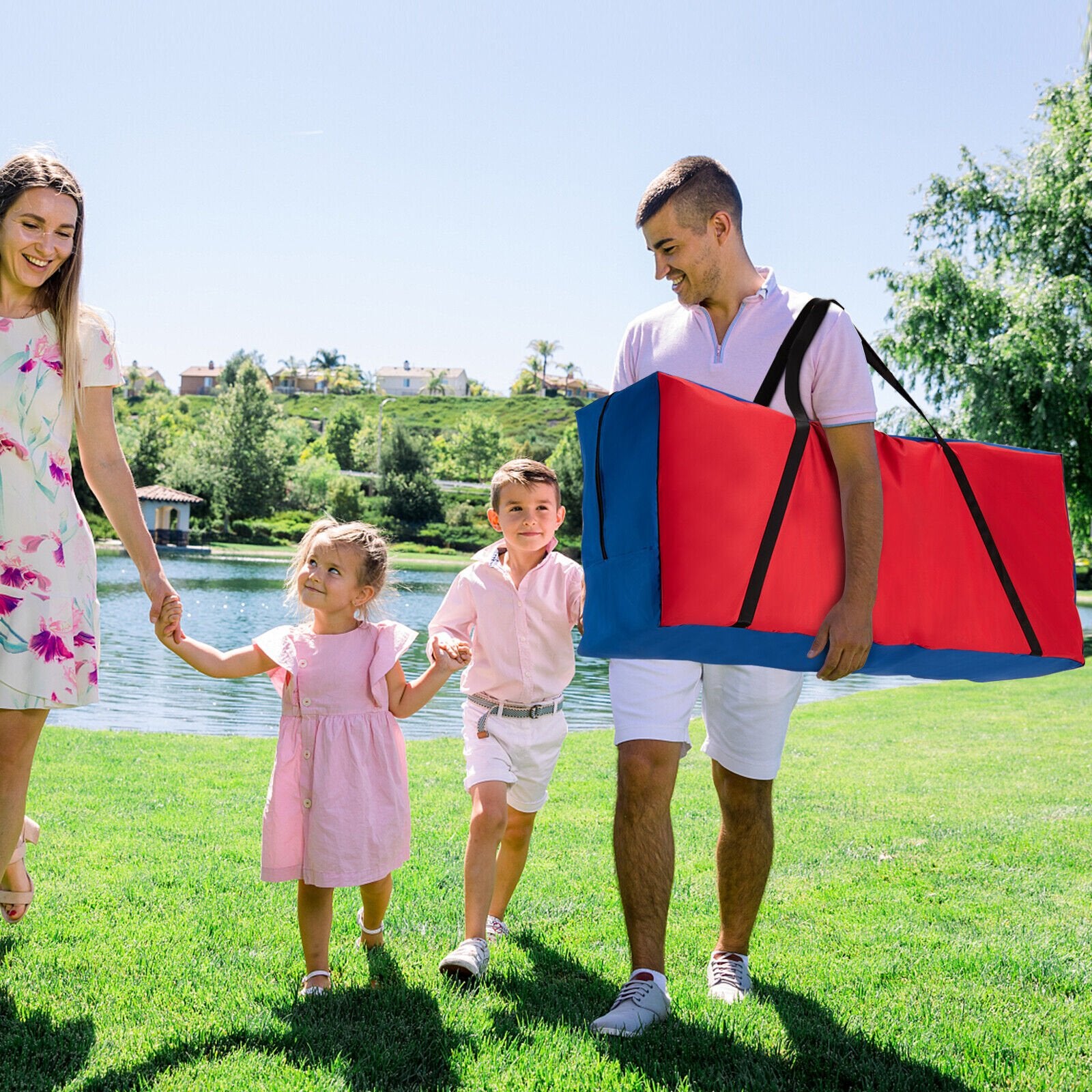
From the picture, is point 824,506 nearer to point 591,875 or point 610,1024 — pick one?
point 610,1024

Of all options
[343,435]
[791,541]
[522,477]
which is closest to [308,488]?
[343,435]

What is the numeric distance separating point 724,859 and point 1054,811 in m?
3.64

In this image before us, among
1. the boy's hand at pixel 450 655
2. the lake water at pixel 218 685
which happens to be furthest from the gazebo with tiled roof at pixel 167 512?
the boy's hand at pixel 450 655

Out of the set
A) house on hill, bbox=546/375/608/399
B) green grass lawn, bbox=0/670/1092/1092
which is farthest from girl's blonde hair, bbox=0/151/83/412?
house on hill, bbox=546/375/608/399

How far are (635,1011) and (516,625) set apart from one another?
1441 mm

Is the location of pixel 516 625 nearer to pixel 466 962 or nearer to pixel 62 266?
pixel 466 962

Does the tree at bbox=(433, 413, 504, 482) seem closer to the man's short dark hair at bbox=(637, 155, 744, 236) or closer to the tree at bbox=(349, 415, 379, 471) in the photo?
the tree at bbox=(349, 415, 379, 471)

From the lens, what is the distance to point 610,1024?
108 inches

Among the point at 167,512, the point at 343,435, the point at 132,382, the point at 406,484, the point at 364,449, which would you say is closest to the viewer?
the point at 167,512

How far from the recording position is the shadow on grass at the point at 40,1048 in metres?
2.40

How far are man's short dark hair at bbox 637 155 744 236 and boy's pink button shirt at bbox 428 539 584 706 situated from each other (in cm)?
131

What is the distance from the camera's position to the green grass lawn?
2.54 metres

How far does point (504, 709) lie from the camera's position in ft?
12.5

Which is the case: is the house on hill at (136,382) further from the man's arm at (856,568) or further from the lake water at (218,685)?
the man's arm at (856,568)
